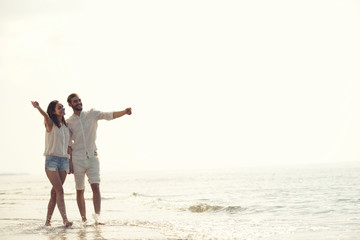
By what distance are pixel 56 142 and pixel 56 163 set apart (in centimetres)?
36

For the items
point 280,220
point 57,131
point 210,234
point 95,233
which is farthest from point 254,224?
point 57,131

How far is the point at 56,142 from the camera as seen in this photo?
7.77 m

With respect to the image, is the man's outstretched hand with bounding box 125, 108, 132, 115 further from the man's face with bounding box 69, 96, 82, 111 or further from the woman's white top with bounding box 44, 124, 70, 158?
the woman's white top with bounding box 44, 124, 70, 158

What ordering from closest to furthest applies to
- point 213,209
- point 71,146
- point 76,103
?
point 76,103
point 71,146
point 213,209

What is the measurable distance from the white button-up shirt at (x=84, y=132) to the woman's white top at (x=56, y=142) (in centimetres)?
29

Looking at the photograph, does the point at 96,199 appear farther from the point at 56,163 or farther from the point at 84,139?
the point at 84,139

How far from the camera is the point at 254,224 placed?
9.59m

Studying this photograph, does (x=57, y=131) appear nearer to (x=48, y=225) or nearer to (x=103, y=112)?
(x=103, y=112)

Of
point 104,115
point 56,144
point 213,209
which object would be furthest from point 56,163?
point 213,209

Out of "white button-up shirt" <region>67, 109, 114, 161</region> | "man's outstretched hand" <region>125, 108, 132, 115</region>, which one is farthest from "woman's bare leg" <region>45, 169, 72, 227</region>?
"man's outstretched hand" <region>125, 108, 132, 115</region>

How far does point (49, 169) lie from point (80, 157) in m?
0.56

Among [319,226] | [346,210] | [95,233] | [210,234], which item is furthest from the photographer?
[346,210]

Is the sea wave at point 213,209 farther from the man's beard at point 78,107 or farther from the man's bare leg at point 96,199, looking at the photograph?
the man's beard at point 78,107

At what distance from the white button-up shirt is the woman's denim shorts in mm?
226
